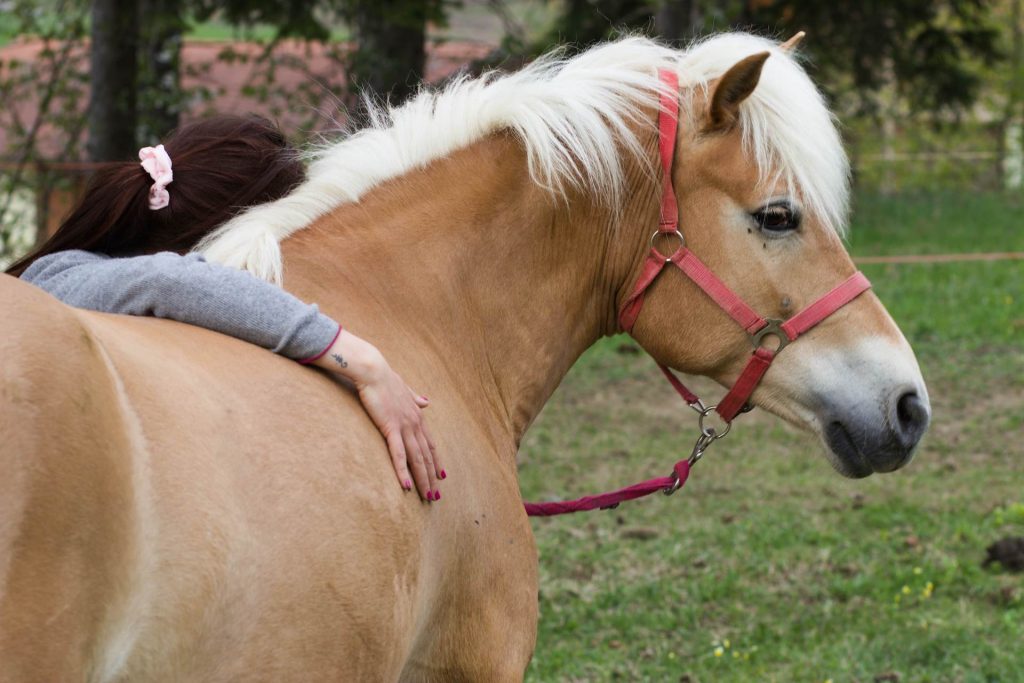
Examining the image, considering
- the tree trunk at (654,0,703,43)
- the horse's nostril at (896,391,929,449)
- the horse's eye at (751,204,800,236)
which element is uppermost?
the horse's eye at (751,204,800,236)

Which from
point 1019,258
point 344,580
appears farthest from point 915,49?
point 344,580

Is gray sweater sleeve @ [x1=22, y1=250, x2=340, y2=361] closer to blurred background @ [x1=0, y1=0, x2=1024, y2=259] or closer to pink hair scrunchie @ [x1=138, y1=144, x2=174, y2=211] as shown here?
pink hair scrunchie @ [x1=138, y1=144, x2=174, y2=211]

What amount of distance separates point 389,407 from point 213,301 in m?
0.36

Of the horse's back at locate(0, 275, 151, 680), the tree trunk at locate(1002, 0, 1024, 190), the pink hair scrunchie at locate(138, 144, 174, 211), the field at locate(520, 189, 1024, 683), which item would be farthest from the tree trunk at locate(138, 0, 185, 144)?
the tree trunk at locate(1002, 0, 1024, 190)

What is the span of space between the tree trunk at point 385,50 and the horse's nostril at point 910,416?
6.66 m

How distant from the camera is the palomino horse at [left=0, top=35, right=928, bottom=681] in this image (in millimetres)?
1476

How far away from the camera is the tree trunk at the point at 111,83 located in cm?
847

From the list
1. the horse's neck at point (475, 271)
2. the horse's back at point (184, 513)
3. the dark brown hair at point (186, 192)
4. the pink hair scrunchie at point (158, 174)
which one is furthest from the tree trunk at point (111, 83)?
the horse's back at point (184, 513)

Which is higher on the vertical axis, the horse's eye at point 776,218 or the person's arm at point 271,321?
the horse's eye at point 776,218

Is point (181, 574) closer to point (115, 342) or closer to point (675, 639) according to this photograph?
point (115, 342)

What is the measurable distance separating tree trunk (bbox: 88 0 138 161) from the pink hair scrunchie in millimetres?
6324

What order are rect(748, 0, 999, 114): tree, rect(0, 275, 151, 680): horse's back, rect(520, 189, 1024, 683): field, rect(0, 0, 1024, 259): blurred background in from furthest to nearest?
rect(748, 0, 999, 114): tree < rect(0, 0, 1024, 259): blurred background < rect(520, 189, 1024, 683): field < rect(0, 275, 151, 680): horse's back

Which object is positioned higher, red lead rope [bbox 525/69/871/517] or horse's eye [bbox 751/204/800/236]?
horse's eye [bbox 751/204/800/236]

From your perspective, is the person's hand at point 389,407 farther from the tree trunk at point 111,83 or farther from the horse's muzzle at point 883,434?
the tree trunk at point 111,83
